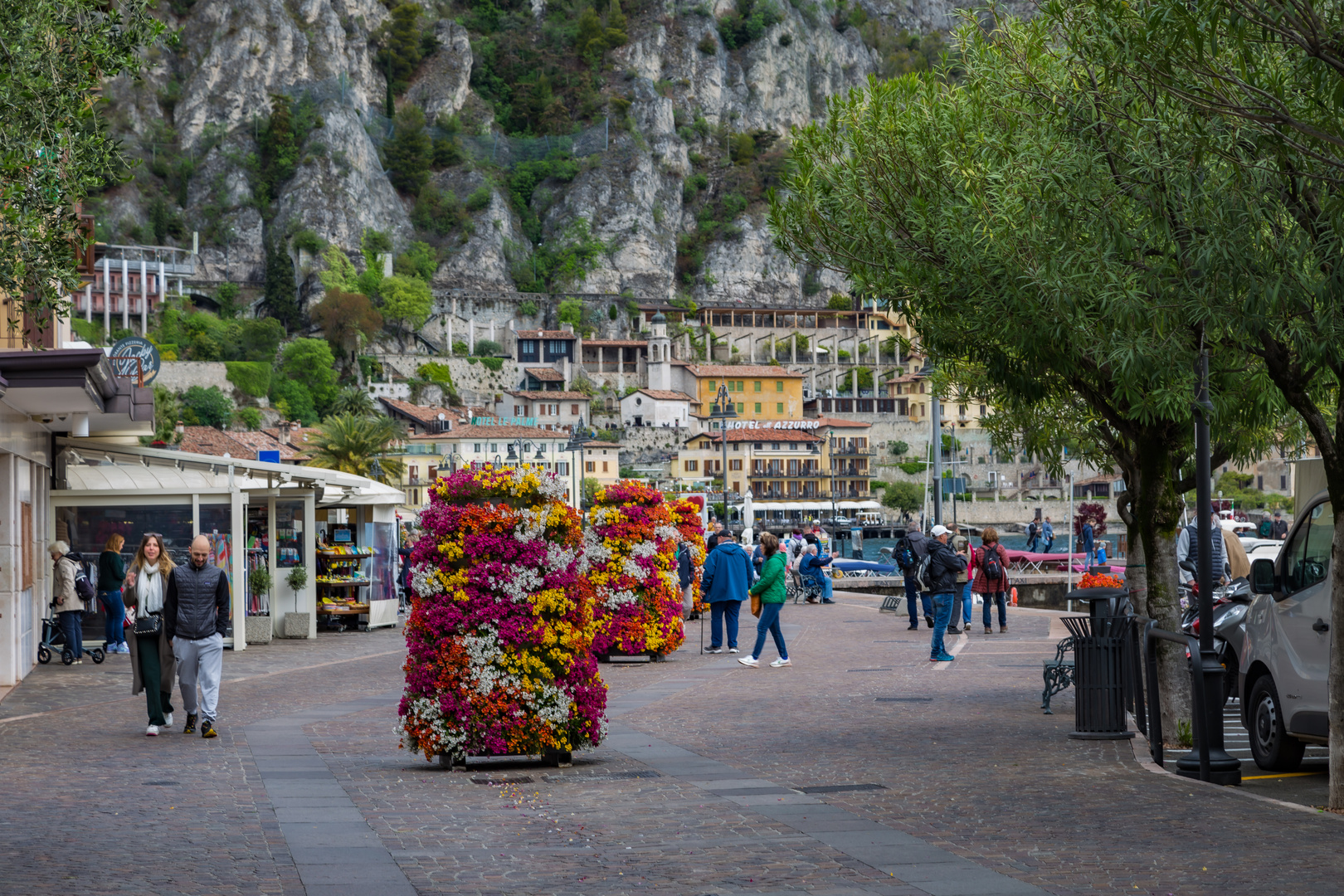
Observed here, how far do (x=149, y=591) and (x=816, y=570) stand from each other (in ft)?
73.2

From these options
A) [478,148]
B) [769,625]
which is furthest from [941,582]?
[478,148]

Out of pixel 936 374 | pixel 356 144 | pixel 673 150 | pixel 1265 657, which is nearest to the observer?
pixel 1265 657

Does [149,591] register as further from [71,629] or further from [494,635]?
[71,629]

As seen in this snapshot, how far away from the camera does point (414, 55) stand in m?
163

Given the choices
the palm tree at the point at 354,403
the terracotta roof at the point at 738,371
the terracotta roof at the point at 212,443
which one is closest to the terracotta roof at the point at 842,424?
the terracotta roof at the point at 738,371

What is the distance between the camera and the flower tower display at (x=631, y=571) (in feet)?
58.9

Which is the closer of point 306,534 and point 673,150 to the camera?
point 306,534

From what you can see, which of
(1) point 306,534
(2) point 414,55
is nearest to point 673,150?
(2) point 414,55

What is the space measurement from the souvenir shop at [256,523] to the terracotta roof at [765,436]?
320ft

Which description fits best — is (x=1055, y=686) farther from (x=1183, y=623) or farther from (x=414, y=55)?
(x=414, y=55)

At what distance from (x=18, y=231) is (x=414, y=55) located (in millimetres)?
→ 159090

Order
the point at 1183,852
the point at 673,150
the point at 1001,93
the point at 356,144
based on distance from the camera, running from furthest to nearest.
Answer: the point at 673,150 < the point at 356,144 < the point at 1001,93 < the point at 1183,852

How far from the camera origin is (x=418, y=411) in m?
122

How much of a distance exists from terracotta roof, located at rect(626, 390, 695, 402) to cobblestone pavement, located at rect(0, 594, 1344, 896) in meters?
119
